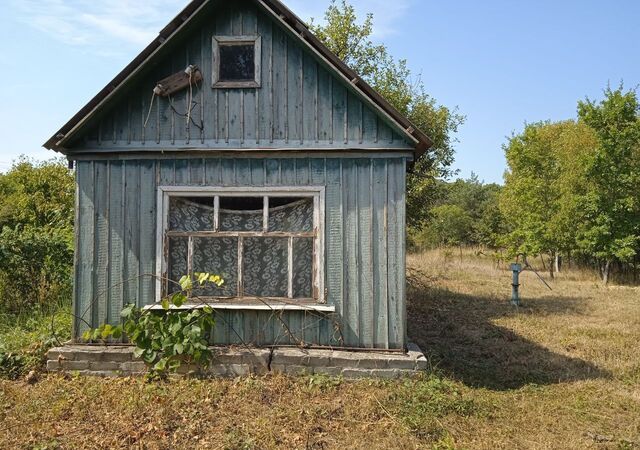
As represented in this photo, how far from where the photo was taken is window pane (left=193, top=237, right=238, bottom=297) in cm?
706

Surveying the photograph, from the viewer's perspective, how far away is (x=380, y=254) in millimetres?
6945

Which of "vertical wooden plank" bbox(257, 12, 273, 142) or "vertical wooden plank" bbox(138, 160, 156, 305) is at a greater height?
"vertical wooden plank" bbox(257, 12, 273, 142)

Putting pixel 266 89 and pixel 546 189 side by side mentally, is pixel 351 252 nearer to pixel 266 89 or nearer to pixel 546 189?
pixel 266 89

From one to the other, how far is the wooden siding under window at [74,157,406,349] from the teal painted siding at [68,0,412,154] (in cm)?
29

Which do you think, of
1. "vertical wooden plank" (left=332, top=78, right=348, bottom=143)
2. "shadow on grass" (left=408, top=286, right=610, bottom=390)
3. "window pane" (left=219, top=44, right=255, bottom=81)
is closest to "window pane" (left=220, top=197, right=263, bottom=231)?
"vertical wooden plank" (left=332, top=78, right=348, bottom=143)

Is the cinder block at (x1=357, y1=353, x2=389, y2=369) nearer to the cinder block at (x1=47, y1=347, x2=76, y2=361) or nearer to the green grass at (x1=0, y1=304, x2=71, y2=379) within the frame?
the cinder block at (x1=47, y1=347, x2=76, y2=361)

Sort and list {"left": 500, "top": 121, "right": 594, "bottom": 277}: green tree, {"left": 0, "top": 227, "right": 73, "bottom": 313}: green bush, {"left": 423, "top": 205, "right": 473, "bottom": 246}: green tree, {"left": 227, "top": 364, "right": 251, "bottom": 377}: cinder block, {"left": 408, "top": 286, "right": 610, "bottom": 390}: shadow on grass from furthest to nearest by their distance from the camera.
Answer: {"left": 423, "top": 205, "right": 473, "bottom": 246}: green tree
{"left": 500, "top": 121, "right": 594, "bottom": 277}: green tree
{"left": 0, "top": 227, "right": 73, "bottom": 313}: green bush
{"left": 408, "top": 286, "right": 610, "bottom": 390}: shadow on grass
{"left": 227, "top": 364, "right": 251, "bottom": 377}: cinder block

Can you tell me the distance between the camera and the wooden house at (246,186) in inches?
272

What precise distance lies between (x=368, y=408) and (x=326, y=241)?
2412 mm

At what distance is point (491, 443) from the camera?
4.99m

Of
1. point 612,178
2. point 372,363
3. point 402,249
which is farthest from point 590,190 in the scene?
point 372,363

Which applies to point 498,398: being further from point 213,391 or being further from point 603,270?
point 603,270

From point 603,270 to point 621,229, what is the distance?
2.64 m

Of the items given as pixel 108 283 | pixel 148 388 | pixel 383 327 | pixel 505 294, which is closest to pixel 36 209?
pixel 108 283
